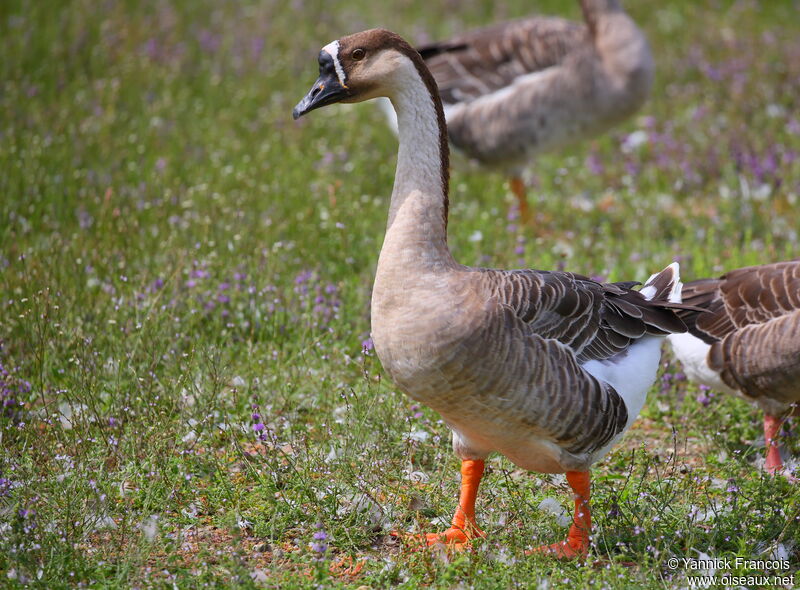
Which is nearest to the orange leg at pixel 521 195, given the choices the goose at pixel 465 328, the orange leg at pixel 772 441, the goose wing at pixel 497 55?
the goose wing at pixel 497 55

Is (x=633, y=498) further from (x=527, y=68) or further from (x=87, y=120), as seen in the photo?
(x=87, y=120)

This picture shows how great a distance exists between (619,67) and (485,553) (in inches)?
221

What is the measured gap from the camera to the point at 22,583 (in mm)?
3541

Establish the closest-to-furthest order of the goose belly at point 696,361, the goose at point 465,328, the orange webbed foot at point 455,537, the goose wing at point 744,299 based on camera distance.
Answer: the goose at point 465,328
the orange webbed foot at point 455,537
the goose wing at point 744,299
the goose belly at point 696,361

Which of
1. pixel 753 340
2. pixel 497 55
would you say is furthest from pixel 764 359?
pixel 497 55

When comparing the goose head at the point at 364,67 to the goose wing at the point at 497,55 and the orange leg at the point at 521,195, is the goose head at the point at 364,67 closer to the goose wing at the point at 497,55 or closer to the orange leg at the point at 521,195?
the orange leg at the point at 521,195

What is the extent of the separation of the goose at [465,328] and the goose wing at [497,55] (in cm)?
453

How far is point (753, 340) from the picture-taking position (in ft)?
16.6

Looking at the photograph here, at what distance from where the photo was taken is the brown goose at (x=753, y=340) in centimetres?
492

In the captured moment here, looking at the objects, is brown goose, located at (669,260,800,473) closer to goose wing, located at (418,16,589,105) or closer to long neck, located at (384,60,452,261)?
long neck, located at (384,60,452,261)

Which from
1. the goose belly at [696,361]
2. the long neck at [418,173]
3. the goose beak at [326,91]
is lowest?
the goose belly at [696,361]

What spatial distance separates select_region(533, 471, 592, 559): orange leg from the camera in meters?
4.00

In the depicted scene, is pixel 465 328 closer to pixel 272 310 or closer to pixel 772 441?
pixel 772 441

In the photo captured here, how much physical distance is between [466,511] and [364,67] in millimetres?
2053
